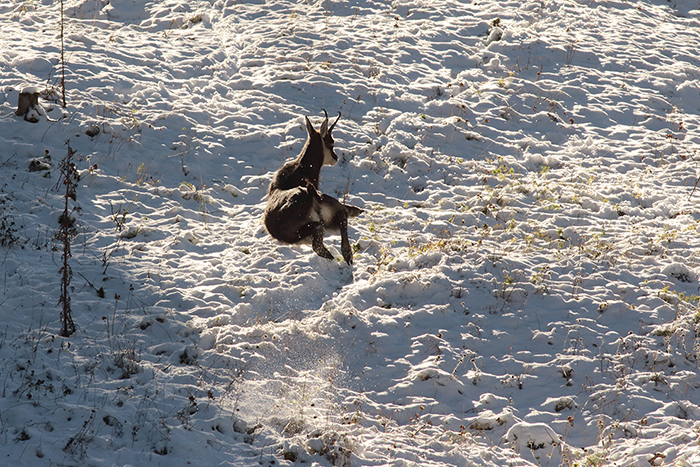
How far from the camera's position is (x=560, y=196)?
→ 1010 cm

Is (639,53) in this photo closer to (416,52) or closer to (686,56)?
(686,56)

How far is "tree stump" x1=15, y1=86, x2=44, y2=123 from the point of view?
10.3m

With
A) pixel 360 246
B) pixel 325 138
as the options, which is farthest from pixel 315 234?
pixel 325 138

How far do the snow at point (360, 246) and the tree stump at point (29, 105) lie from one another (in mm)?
377

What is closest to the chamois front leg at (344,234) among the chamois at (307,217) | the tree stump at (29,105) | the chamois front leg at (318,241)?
the chamois at (307,217)

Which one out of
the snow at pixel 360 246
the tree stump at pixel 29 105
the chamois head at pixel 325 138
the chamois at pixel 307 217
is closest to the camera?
the snow at pixel 360 246

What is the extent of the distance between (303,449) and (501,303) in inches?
148

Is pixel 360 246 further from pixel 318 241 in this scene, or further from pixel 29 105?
pixel 29 105

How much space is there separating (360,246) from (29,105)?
24.2 feet

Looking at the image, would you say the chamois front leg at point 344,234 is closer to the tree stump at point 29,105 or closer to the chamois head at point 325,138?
the chamois head at point 325,138

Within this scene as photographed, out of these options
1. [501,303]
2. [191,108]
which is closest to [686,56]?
[501,303]

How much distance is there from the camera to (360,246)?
8.87 m

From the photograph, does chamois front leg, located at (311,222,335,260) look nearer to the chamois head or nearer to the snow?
the snow

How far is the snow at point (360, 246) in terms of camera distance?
5492 mm
